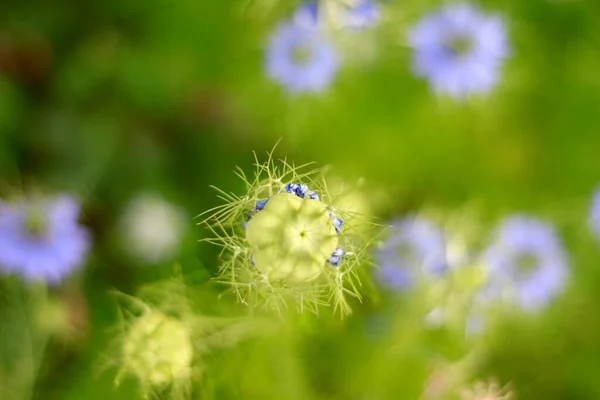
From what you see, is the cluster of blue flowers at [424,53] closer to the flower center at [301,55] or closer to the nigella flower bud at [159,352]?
the flower center at [301,55]

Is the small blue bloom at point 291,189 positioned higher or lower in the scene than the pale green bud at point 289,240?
higher

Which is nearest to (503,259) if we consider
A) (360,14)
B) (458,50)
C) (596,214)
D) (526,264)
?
(526,264)

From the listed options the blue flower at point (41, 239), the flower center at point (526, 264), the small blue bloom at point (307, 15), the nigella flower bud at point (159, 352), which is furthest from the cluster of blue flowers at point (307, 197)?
the flower center at point (526, 264)

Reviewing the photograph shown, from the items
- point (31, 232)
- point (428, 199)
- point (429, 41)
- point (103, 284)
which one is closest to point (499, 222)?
point (428, 199)

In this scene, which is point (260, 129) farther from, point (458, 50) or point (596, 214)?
point (596, 214)

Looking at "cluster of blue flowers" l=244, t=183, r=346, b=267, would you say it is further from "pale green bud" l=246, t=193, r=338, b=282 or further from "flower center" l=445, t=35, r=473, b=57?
"flower center" l=445, t=35, r=473, b=57

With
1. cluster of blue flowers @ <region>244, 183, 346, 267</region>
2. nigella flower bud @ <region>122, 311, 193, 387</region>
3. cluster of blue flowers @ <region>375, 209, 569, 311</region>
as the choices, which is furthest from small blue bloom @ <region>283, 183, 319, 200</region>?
cluster of blue flowers @ <region>375, 209, 569, 311</region>

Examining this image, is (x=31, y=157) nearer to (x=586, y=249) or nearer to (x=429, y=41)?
(x=429, y=41)
